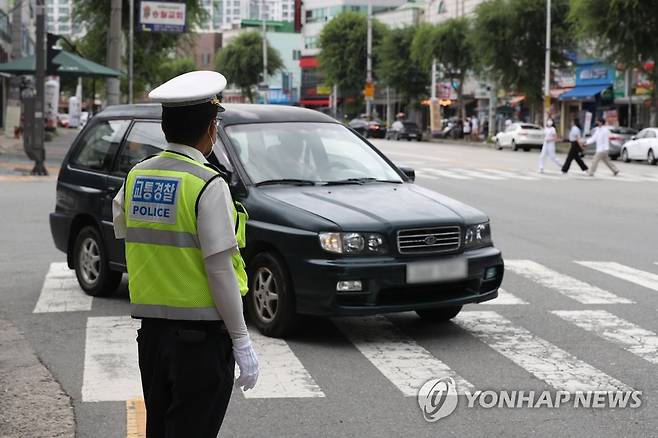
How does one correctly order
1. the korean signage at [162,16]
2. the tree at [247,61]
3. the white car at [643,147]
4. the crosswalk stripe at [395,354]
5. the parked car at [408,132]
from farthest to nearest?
the tree at [247,61] < the parked car at [408,132] < the korean signage at [162,16] < the white car at [643,147] < the crosswalk stripe at [395,354]

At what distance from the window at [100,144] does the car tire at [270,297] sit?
7.47 feet

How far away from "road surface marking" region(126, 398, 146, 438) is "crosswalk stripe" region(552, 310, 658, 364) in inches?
133

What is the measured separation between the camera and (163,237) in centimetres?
368

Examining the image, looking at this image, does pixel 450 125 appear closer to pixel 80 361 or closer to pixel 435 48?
pixel 435 48

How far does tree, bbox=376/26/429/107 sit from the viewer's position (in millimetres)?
80688

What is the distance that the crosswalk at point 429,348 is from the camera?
6.49 m

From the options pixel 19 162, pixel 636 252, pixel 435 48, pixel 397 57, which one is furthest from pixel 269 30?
pixel 636 252

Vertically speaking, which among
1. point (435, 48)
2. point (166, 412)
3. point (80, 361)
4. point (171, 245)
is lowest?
point (80, 361)

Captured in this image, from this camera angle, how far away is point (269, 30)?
152 meters

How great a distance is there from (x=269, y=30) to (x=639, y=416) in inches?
5848

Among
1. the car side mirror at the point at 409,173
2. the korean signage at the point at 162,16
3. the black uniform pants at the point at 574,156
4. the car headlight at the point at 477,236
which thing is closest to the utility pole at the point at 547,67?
the korean signage at the point at 162,16

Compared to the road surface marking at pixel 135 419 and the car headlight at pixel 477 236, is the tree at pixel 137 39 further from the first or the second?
the road surface marking at pixel 135 419

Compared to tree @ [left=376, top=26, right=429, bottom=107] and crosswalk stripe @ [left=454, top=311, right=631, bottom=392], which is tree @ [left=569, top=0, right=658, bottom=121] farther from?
crosswalk stripe @ [left=454, top=311, right=631, bottom=392]

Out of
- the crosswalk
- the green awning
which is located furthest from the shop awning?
the crosswalk
